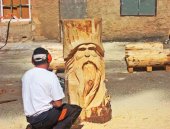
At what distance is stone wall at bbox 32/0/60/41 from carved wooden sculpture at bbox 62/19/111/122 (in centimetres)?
890

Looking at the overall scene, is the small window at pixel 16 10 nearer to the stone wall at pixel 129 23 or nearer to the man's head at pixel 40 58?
the stone wall at pixel 129 23

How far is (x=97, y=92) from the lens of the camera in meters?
7.61

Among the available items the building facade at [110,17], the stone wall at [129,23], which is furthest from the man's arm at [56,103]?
the stone wall at [129,23]

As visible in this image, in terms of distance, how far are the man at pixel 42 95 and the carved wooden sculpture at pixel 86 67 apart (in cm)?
175

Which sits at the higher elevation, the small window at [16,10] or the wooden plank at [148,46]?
the small window at [16,10]

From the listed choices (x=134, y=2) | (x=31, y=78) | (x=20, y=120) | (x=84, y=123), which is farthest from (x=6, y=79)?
(x=134, y=2)

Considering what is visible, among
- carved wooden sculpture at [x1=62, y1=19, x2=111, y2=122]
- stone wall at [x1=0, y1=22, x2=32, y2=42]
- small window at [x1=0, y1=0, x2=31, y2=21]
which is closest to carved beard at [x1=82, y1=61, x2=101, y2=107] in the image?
carved wooden sculpture at [x1=62, y1=19, x2=111, y2=122]

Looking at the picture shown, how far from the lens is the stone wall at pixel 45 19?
16.2m

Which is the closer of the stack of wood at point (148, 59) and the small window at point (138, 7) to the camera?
the stack of wood at point (148, 59)

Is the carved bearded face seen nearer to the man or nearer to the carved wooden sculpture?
the carved wooden sculpture

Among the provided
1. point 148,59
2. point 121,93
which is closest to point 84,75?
point 121,93

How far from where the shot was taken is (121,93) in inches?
378

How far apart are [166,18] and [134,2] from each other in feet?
4.62

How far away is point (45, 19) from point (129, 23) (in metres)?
3.31
